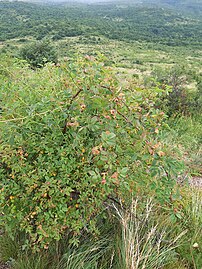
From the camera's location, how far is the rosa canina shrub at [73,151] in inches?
89.1

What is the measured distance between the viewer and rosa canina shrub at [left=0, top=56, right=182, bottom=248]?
2264 mm

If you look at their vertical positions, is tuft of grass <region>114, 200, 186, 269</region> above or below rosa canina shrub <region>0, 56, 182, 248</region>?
below

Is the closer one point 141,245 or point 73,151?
point 73,151

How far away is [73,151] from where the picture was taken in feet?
7.83

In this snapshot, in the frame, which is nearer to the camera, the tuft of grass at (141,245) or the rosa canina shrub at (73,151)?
the rosa canina shrub at (73,151)

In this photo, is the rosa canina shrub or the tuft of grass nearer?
the rosa canina shrub

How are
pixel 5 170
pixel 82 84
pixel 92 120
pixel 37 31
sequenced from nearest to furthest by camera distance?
pixel 92 120
pixel 82 84
pixel 5 170
pixel 37 31

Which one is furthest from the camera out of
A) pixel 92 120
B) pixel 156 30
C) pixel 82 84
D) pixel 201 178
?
pixel 156 30

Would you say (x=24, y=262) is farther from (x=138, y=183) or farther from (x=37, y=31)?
(x=37, y=31)

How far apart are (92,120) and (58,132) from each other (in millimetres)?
391

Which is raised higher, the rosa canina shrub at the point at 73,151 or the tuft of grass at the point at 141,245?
the rosa canina shrub at the point at 73,151

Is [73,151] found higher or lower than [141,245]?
higher

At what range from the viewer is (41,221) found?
2.41 metres

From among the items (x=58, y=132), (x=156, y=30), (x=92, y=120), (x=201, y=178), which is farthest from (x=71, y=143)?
(x=156, y=30)
